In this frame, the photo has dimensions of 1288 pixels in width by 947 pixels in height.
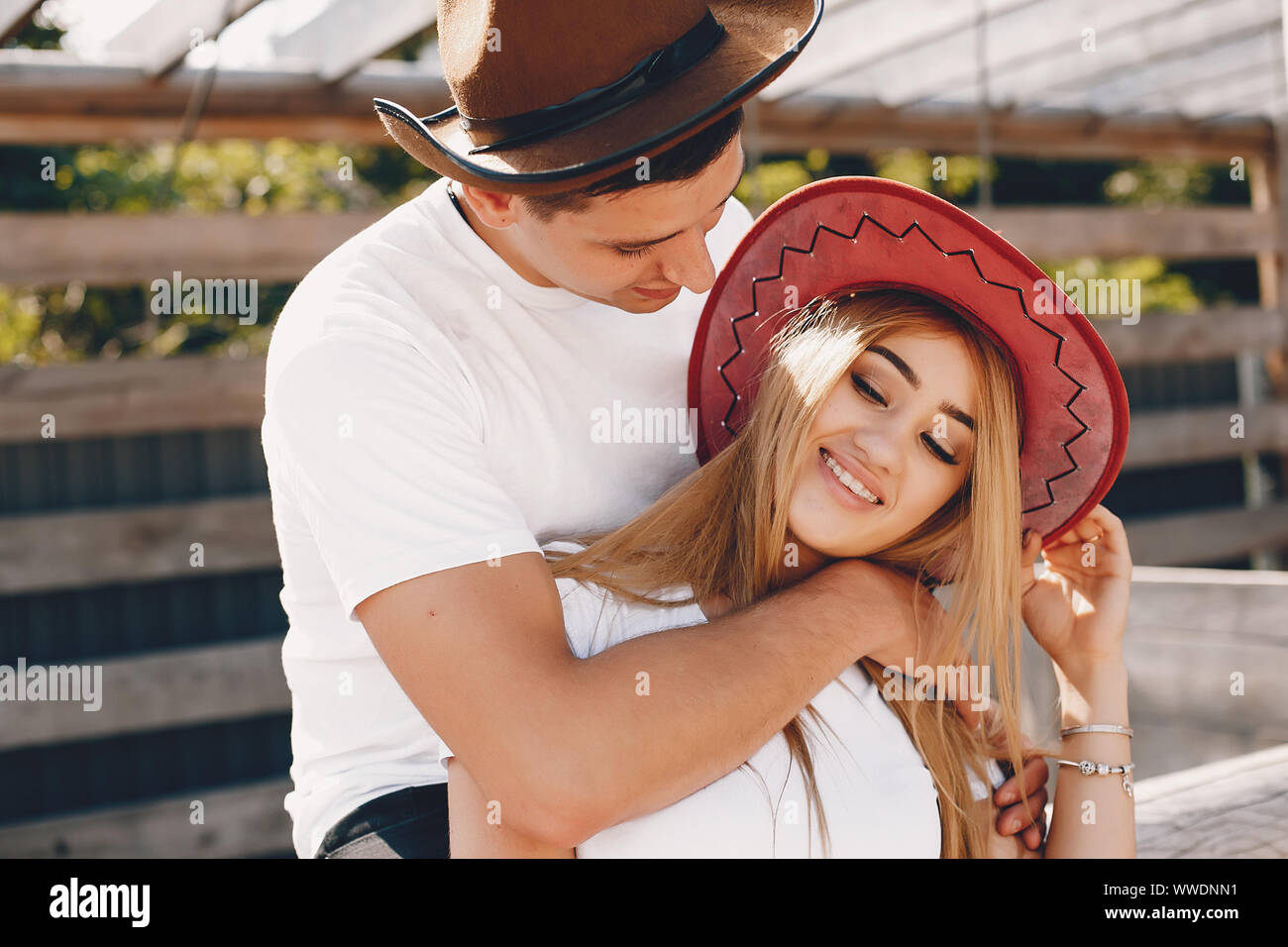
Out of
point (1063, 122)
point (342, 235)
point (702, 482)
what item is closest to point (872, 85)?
point (1063, 122)

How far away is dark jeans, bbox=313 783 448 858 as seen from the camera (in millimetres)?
1498

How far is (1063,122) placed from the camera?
5766 mm

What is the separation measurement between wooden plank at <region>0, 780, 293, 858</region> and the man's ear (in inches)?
116

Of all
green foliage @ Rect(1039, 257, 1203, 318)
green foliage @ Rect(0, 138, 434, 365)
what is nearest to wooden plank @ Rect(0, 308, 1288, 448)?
green foliage @ Rect(0, 138, 434, 365)

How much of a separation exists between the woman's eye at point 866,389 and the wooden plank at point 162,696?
2663 mm

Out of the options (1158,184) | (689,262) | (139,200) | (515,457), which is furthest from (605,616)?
(1158,184)

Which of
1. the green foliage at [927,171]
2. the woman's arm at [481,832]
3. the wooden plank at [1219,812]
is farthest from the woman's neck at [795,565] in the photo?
the green foliage at [927,171]

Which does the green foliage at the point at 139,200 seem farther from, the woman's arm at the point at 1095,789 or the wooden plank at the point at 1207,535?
the woman's arm at the point at 1095,789

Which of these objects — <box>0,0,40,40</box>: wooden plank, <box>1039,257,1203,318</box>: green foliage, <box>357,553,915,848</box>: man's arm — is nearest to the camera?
<box>357,553,915,848</box>: man's arm

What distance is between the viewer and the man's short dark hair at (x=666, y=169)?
1.41m

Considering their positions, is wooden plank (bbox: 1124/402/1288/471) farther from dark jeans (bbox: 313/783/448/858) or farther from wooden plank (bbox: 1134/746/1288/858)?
dark jeans (bbox: 313/783/448/858)

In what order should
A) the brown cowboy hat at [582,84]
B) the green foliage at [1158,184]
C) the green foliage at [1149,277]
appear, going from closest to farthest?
the brown cowboy hat at [582,84], the green foliage at [1149,277], the green foliage at [1158,184]

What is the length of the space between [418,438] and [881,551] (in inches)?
28.3
